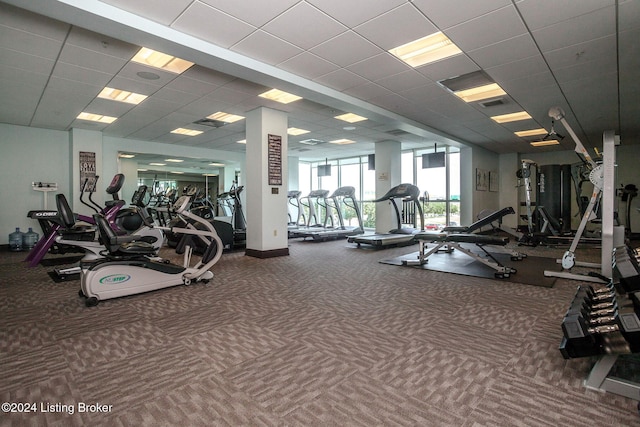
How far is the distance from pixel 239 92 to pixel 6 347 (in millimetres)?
4462

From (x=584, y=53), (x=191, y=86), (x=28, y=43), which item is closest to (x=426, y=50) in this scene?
(x=584, y=53)

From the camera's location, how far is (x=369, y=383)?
189 centimetres

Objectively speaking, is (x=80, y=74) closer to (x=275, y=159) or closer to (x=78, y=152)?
(x=275, y=159)

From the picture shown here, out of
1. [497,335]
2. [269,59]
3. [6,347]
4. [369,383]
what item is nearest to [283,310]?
[369,383]

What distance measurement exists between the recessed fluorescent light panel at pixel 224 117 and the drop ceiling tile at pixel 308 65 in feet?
9.25

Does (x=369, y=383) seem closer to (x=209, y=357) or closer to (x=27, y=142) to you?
(x=209, y=357)

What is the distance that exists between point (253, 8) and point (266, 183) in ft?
11.3

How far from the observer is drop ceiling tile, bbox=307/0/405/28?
3.05m

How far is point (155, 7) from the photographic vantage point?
3084 mm

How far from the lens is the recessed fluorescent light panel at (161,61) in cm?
422

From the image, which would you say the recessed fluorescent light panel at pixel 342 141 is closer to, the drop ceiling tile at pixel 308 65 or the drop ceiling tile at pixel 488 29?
the drop ceiling tile at pixel 308 65

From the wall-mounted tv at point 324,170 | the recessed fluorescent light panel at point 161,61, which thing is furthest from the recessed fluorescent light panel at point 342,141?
the recessed fluorescent light panel at point 161,61

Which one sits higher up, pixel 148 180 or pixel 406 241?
pixel 148 180

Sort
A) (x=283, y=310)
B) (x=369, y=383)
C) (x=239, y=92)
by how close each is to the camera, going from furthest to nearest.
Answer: (x=239, y=92)
(x=283, y=310)
(x=369, y=383)
